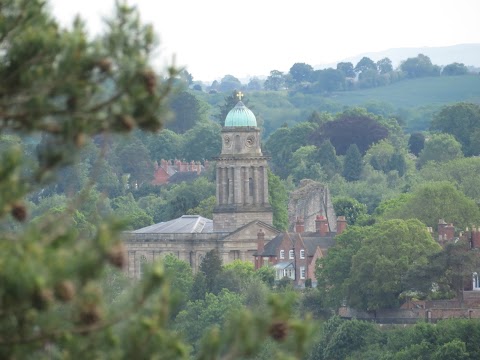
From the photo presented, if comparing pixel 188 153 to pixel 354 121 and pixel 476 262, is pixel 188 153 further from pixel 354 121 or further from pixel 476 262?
pixel 476 262

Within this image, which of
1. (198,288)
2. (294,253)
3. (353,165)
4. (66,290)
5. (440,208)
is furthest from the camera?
(353,165)

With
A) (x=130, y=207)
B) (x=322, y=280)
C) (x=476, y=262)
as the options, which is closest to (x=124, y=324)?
(x=476, y=262)

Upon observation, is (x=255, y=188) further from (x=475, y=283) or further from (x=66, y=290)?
(x=66, y=290)

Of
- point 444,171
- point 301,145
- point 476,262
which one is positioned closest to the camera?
point 476,262

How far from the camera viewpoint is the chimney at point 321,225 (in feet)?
350

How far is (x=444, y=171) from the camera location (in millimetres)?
133375

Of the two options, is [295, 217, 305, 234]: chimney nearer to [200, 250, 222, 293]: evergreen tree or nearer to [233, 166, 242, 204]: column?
[233, 166, 242, 204]: column

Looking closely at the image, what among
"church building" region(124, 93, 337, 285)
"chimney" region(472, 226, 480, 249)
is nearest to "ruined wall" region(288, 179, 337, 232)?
"church building" region(124, 93, 337, 285)

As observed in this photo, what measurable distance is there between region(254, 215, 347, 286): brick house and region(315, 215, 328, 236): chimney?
1.52 metres

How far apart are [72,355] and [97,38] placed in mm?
2586

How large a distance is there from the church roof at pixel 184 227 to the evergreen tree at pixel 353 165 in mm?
43155

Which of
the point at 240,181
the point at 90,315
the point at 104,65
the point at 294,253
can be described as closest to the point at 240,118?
the point at 240,181

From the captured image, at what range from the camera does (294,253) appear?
10175 cm

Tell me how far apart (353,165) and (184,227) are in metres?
47.0
